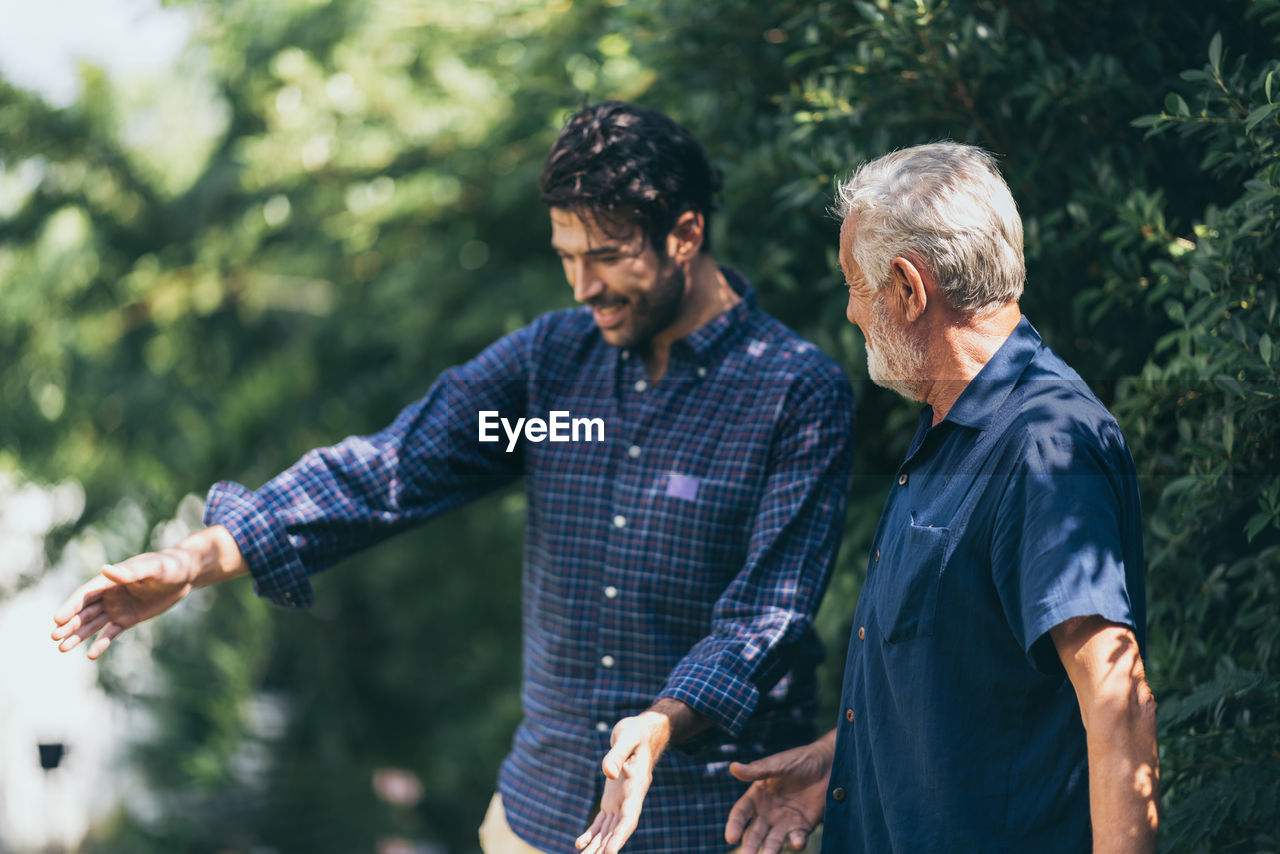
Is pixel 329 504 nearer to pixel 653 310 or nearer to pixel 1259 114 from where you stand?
pixel 653 310

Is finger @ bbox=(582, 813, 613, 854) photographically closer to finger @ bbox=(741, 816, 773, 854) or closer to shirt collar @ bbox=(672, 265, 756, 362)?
finger @ bbox=(741, 816, 773, 854)

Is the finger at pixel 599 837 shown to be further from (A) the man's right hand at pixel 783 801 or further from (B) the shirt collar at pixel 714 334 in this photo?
(B) the shirt collar at pixel 714 334

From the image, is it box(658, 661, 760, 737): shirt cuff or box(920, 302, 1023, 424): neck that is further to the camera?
box(658, 661, 760, 737): shirt cuff

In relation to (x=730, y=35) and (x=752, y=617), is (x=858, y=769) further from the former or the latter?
(x=730, y=35)

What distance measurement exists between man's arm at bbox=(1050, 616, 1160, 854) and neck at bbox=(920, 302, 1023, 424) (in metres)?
0.39

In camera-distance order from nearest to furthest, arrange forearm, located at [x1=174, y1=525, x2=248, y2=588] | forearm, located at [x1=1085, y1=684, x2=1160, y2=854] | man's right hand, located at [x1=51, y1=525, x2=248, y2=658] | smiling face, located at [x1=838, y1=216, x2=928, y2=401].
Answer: forearm, located at [x1=1085, y1=684, x2=1160, y2=854], smiling face, located at [x1=838, y1=216, x2=928, y2=401], man's right hand, located at [x1=51, y1=525, x2=248, y2=658], forearm, located at [x1=174, y1=525, x2=248, y2=588]

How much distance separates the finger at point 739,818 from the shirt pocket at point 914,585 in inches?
19.8

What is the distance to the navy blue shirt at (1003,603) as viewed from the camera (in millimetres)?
1355

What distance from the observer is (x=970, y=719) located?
4.80ft

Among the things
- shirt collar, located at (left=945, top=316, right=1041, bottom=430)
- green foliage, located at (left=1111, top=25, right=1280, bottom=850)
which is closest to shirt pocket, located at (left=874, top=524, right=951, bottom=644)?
shirt collar, located at (left=945, top=316, right=1041, bottom=430)

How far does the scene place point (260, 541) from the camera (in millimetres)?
2037

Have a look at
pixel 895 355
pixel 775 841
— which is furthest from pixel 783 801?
pixel 895 355

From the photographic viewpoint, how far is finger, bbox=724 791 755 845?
189 centimetres

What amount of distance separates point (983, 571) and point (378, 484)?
117cm
